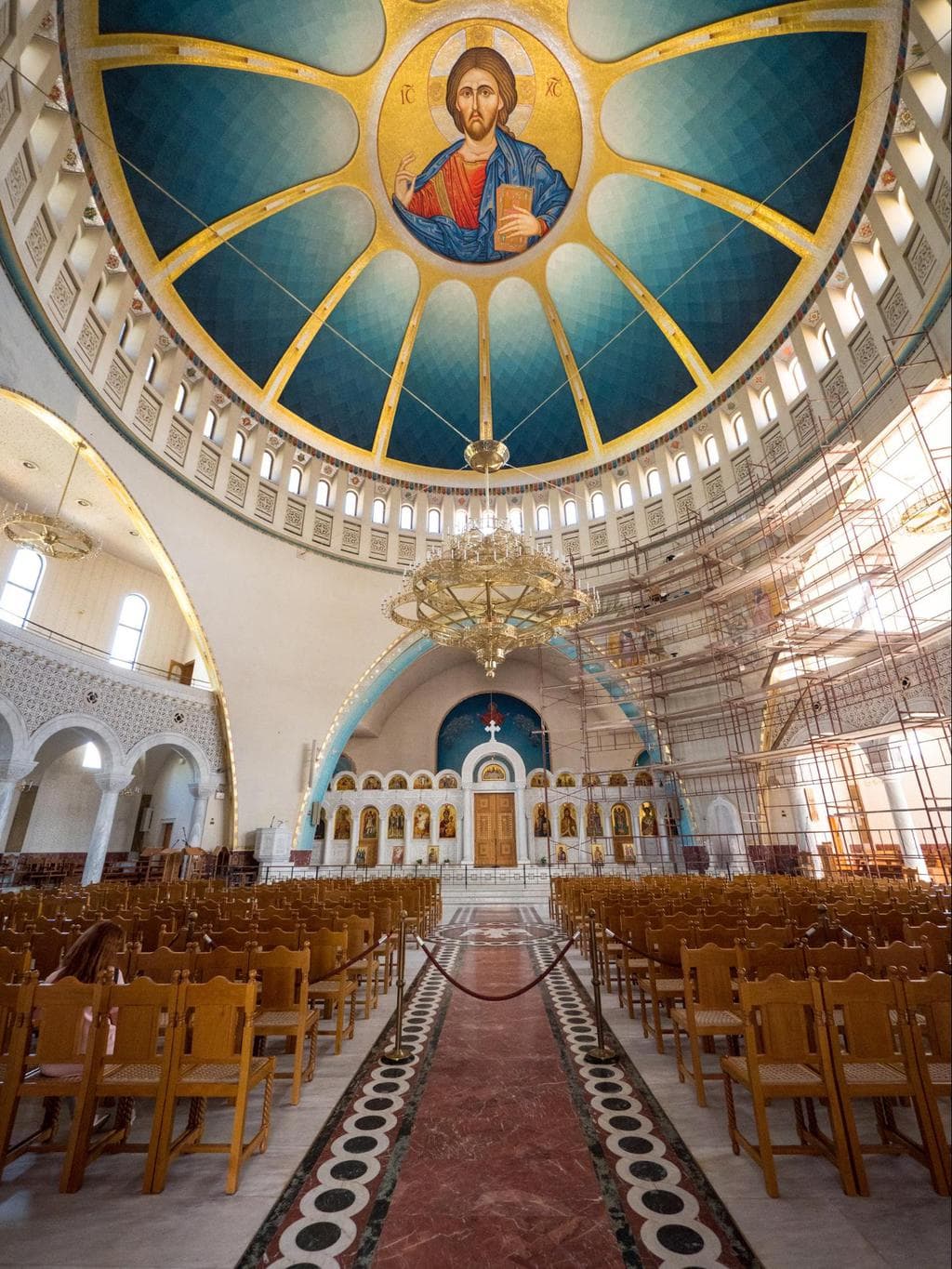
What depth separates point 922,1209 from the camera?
222cm

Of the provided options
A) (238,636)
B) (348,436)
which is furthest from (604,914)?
(348,436)

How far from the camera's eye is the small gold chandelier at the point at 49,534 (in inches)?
448

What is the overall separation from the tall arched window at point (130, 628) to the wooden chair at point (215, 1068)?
59.1 feet

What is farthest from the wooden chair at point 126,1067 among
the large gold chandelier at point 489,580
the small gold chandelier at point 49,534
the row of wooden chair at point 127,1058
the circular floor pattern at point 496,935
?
the small gold chandelier at point 49,534

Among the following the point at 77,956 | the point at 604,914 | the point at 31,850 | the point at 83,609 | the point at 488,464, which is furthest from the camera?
the point at 83,609

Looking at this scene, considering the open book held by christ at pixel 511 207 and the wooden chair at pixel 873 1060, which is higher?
the open book held by christ at pixel 511 207

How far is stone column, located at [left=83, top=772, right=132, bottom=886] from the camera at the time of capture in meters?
13.0

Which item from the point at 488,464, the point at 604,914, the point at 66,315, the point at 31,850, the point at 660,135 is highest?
the point at 660,135

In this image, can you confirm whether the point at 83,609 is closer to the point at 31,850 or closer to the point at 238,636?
the point at 238,636

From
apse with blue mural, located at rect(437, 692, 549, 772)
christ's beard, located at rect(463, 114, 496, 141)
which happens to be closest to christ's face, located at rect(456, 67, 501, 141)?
christ's beard, located at rect(463, 114, 496, 141)

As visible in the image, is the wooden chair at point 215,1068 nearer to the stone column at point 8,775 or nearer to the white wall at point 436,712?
the stone column at point 8,775

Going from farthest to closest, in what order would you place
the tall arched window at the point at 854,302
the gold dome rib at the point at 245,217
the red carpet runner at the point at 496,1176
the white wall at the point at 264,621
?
the white wall at the point at 264,621 → the gold dome rib at the point at 245,217 → the tall arched window at the point at 854,302 → the red carpet runner at the point at 496,1176

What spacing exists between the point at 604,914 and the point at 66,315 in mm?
15060

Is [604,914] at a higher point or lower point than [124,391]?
lower
